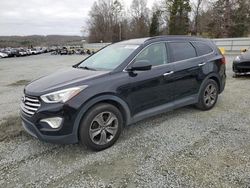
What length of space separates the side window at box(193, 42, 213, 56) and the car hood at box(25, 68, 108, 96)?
235 cm

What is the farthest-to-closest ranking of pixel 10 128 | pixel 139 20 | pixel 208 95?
1. pixel 139 20
2. pixel 208 95
3. pixel 10 128

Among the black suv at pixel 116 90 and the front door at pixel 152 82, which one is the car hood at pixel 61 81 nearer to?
the black suv at pixel 116 90

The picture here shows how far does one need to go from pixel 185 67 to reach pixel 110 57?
145 centimetres

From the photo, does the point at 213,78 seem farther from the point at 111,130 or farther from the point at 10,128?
the point at 10,128

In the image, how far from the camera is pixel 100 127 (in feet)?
11.4

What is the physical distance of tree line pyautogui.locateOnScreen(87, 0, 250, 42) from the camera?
33094mm

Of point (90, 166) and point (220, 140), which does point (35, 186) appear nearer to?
point (90, 166)

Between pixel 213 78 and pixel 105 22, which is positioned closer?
pixel 213 78

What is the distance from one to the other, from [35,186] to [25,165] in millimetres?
556

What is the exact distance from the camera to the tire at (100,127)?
130 inches

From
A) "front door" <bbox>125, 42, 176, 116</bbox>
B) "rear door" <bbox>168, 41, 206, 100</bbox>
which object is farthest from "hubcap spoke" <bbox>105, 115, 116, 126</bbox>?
"rear door" <bbox>168, 41, 206, 100</bbox>

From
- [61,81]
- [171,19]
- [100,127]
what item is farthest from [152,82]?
[171,19]

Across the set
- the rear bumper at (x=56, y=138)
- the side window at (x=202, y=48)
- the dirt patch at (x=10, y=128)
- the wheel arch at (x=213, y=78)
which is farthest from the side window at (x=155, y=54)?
the dirt patch at (x=10, y=128)

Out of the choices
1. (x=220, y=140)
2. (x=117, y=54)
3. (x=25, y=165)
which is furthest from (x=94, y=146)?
(x=220, y=140)
